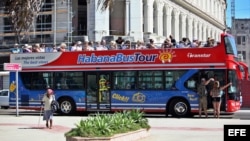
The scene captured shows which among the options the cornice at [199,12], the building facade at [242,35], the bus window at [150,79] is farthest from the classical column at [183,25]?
the bus window at [150,79]

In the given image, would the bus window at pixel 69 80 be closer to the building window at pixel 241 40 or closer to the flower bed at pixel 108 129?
the flower bed at pixel 108 129

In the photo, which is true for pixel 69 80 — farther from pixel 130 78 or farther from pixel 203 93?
pixel 203 93

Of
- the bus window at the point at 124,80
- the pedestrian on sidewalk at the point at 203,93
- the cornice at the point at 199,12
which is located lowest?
the pedestrian on sidewalk at the point at 203,93

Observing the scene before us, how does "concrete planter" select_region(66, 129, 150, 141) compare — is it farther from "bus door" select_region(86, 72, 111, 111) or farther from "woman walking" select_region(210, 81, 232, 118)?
"bus door" select_region(86, 72, 111, 111)

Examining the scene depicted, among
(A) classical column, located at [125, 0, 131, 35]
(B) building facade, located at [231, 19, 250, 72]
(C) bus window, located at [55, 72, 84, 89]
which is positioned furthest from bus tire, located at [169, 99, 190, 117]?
(B) building facade, located at [231, 19, 250, 72]

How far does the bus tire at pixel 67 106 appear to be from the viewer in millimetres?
27328

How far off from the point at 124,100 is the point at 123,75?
132 centimetres

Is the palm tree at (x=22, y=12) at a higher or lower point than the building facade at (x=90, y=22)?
lower

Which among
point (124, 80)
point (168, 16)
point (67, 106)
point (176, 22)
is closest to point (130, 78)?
point (124, 80)

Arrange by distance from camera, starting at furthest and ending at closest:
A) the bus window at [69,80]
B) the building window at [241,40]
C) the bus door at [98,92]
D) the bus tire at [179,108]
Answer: the building window at [241,40], the bus window at [69,80], the bus door at [98,92], the bus tire at [179,108]

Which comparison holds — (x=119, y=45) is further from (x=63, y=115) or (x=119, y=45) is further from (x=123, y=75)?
(x=63, y=115)

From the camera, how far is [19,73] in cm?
2906

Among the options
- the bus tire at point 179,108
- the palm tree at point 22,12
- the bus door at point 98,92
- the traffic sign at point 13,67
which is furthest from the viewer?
the traffic sign at point 13,67

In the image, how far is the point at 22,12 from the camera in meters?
13.6
